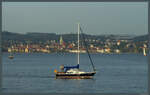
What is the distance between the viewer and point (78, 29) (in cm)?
2570

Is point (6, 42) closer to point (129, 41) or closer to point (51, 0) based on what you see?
point (129, 41)

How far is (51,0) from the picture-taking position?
5.79 metres

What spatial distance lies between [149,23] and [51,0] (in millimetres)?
1517

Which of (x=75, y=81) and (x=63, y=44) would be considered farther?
(x=63, y=44)

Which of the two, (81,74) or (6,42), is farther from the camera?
(6,42)

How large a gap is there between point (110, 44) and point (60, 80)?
244 feet

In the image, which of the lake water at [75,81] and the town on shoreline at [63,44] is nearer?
the lake water at [75,81]

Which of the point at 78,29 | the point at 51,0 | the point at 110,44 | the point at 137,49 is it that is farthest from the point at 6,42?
the point at 51,0

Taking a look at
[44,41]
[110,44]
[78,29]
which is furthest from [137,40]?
[78,29]

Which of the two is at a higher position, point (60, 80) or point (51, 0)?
point (51, 0)

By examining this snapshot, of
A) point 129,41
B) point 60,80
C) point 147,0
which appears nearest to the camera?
point 147,0

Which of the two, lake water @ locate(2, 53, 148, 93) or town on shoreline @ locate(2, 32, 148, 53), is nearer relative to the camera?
lake water @ locate(2, 53, 148, 93)

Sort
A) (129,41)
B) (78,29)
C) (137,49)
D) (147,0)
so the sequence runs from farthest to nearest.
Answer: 1. (137,49)
2. (129,41)
3. (78,29)
4. (147,0)

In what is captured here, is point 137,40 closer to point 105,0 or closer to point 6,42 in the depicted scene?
point 6,42
